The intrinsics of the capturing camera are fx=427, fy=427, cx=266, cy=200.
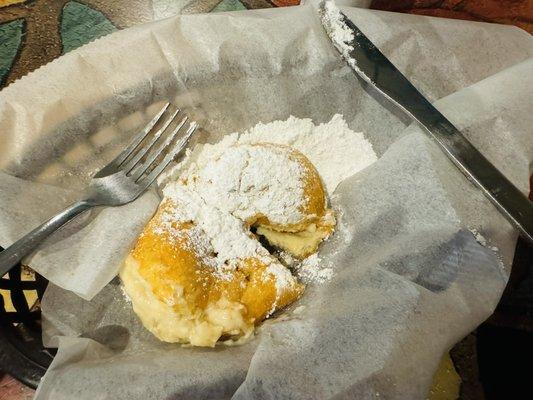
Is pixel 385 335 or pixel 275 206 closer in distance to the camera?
pixel 385 335

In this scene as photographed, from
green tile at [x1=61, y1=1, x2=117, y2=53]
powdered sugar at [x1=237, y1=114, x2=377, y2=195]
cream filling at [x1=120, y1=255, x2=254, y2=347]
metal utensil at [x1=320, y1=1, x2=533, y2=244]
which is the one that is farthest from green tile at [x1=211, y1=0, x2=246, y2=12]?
cream filling at [x1=120, y1=255, x2=254, y2=347]

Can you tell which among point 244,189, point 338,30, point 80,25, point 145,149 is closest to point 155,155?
point 145,149

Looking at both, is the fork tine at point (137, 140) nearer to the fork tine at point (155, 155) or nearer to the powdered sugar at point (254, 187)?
the fork tine at point (155, 155)

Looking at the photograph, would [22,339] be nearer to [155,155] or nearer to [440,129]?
[155,155]

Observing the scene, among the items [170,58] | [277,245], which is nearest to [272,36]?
[170,58]

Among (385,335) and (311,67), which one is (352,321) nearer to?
(385,335)

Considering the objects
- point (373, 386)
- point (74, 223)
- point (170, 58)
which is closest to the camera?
point (373, 386)
